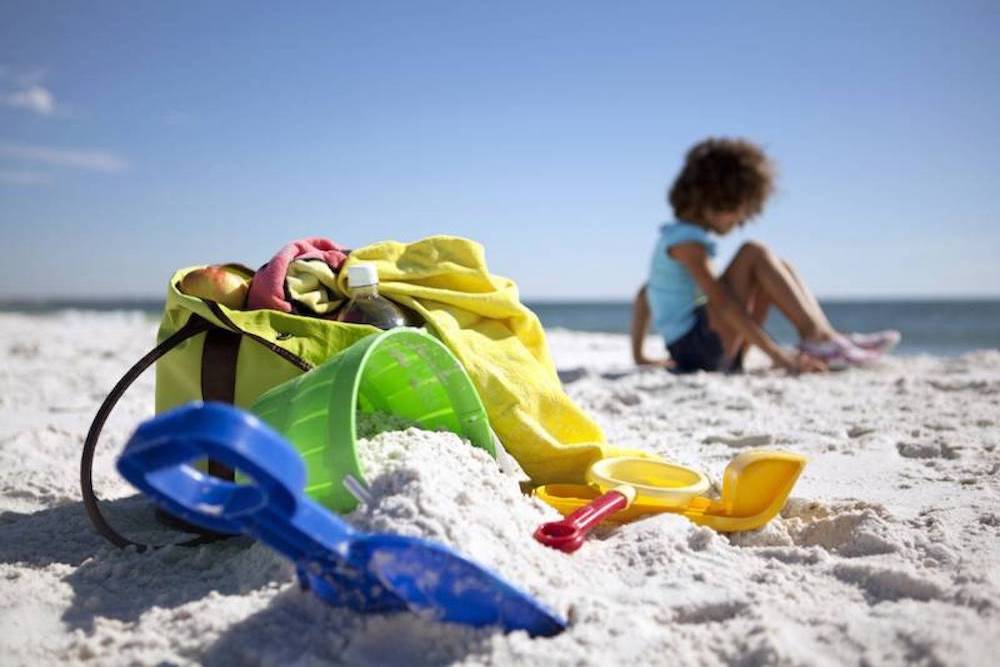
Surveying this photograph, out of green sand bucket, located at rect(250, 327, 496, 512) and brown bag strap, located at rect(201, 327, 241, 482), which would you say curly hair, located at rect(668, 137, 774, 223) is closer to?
green sand bucket, located at rect(250, 327, 496, 512)

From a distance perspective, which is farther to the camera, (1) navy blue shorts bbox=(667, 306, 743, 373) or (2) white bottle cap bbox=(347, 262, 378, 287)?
(1) navy blue shorts bbox=(667, 306, 743, 373)

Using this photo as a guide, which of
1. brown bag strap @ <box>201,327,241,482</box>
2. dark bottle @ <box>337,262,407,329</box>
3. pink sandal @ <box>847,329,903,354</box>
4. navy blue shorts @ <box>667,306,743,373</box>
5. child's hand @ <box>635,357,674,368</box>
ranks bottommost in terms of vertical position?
child's hand @ <box>635,357,674,368</box>

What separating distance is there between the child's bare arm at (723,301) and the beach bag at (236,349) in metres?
2.56

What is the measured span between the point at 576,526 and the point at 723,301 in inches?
106

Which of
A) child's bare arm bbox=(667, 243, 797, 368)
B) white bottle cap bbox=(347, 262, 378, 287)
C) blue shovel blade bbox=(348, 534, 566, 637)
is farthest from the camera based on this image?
child's bare arm bbox=(667, 243, 797, 368)

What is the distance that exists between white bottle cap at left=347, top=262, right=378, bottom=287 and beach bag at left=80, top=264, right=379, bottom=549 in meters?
0.11

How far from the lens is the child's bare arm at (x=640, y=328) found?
4.40m

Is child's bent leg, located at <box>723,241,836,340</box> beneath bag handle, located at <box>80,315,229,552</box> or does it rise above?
above

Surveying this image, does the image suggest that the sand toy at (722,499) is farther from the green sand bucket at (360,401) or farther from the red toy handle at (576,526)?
the green sand bucket at (360,401)

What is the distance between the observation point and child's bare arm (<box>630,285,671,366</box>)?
440 cm

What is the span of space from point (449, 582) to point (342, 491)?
1.02 ft

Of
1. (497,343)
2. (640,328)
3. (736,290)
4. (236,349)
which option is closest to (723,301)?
(736,290)

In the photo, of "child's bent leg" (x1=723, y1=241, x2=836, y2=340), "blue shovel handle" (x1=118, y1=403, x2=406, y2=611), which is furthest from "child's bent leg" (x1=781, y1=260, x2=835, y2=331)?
"blue shovel handle" (x1=118, y1=403, x2=406, y2=611)

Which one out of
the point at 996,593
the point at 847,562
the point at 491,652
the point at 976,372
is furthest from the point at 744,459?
the point at 976,372
